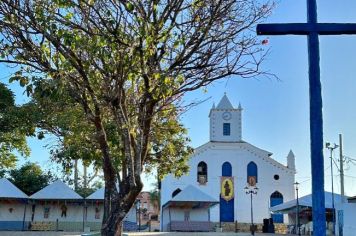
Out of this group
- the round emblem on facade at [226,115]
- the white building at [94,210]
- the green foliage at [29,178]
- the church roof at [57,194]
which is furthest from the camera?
the round emblem on facade at [226,115]

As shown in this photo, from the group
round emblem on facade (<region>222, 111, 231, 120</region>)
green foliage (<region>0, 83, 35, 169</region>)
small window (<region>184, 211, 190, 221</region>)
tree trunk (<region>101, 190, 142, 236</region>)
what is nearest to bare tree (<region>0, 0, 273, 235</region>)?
tree trunk (<region>101, 190, 142, 236</region>)

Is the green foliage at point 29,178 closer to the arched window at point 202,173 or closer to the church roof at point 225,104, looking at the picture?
the arched window at point 202,173

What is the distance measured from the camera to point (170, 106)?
10102mm

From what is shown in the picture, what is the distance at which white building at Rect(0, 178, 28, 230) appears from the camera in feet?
126

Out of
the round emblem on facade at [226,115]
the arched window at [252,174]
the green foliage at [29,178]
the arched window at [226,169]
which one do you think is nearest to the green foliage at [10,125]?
the green foliage at [29,178]

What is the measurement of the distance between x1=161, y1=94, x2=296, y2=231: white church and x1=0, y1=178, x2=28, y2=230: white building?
14.2 metres

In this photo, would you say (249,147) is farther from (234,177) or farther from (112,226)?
(112,226)

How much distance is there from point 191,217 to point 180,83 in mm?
35622

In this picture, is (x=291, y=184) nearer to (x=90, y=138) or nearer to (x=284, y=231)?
Answer: (x=284, y=231)

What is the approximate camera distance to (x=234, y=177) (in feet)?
170

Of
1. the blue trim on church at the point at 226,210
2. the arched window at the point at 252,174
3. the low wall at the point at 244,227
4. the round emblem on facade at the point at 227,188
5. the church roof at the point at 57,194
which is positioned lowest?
the low wall at the point at 244,227

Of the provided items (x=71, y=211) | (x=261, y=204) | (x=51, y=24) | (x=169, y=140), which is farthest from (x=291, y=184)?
(x=51, y=24)

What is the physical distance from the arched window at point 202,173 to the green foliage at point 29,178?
1370cm

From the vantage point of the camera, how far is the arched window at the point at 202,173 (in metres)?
51.3
